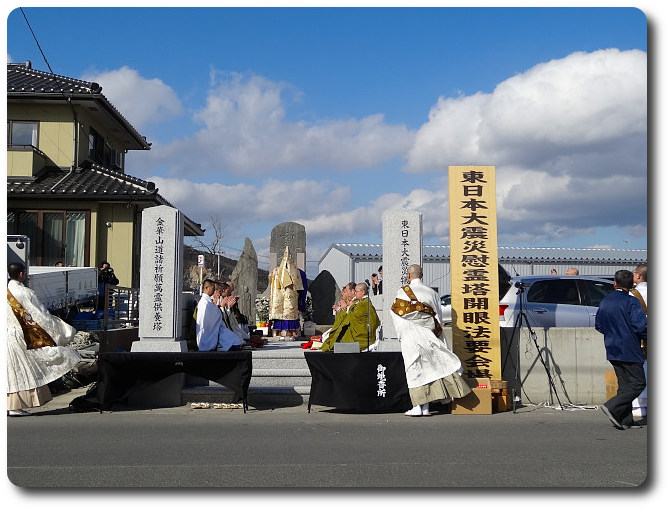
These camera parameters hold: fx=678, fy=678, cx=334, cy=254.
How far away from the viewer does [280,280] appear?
18.4m

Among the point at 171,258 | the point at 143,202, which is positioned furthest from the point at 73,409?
the point at 143,202

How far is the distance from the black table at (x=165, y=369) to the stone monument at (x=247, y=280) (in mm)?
12144

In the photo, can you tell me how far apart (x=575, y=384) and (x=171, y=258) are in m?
6.78

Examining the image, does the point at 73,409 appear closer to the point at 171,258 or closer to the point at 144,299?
the point at 144,299

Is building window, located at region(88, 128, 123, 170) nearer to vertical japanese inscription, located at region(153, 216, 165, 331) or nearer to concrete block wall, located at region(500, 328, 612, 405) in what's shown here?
vertical japanese inscription, located at region(153, 216, 165, 331)

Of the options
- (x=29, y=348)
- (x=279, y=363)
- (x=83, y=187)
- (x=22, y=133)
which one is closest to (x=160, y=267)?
(x=29, y=348)

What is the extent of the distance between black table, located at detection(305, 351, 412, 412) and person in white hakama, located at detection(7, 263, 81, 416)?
3.63 m

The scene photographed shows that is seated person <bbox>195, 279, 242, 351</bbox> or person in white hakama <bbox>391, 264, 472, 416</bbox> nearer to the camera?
person in white hakama <bbox>391, 264, 472, 416</bbox>

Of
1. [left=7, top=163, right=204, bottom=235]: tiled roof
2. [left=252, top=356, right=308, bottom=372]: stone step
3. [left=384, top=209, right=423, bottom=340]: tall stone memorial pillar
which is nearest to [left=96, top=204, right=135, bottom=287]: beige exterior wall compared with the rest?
[left=7, top=163, right=204, bottom=235]: tiled roof

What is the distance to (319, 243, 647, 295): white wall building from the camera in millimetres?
32219

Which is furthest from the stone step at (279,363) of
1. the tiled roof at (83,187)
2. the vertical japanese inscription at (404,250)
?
the tiled roof at (83,187)

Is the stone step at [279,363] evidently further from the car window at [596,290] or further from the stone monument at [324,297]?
the stone monument at [324,297]

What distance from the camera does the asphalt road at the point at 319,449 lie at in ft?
19.8

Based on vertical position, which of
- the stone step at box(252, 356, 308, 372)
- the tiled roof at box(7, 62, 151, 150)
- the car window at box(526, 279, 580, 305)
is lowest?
the stone step at box(252, 356, 308, 372)
